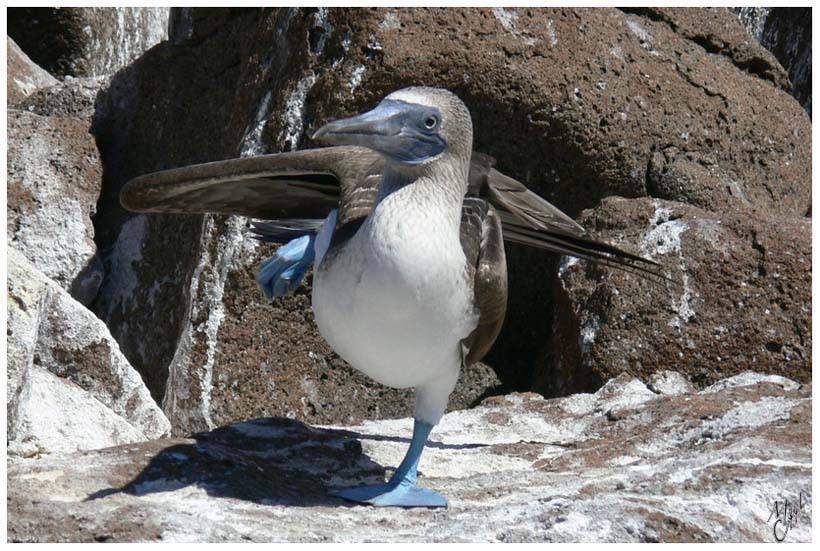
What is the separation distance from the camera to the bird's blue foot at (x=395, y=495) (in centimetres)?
459

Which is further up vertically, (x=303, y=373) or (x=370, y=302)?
(x=370, y=302)

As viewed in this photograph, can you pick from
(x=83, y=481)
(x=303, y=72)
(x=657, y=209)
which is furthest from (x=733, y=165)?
(x=83, y=481)

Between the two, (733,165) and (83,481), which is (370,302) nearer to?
(83,481)

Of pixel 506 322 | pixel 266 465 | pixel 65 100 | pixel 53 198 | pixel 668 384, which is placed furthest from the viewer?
pixel 65 100

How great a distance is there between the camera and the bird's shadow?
4.50 m

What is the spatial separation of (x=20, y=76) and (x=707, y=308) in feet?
16.6

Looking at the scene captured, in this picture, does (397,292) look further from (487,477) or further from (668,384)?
(668,384)

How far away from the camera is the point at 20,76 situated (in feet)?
30.1

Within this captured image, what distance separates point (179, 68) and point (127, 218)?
980mm

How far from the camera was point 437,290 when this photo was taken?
4.34m

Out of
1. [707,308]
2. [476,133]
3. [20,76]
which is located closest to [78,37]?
[20,76]

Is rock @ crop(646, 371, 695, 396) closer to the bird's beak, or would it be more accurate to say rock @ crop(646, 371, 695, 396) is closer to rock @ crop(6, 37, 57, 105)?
the bird's beak
